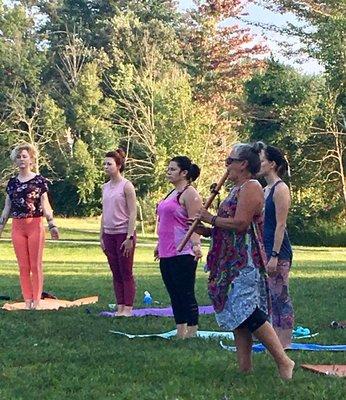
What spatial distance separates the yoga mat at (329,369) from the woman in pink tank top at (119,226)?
10.5ft

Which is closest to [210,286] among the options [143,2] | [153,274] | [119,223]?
[119,223]

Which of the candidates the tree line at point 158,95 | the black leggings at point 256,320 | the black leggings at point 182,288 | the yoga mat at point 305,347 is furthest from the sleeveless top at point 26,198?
the tree line at point 158,95

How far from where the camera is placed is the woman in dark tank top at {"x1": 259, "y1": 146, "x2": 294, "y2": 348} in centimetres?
643

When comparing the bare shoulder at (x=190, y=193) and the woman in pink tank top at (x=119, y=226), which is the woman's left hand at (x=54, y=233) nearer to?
the woman in pink tank top at (x=119, y=226)

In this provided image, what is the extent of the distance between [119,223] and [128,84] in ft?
104

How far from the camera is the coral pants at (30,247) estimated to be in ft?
30.0

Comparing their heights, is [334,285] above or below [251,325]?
below

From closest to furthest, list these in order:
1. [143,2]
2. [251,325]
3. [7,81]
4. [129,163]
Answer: [251,325] → [129,163] → [7,81] → [143,2]

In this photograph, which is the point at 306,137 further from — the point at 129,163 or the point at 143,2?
the point at 143,2

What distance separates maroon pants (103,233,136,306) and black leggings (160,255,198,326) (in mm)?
1354

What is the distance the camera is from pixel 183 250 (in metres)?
7.29

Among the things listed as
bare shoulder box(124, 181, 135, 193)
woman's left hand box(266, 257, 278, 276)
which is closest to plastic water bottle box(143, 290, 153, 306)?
bare shoulder box(124, 181, 135, 193)

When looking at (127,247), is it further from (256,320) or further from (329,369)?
(256,320)

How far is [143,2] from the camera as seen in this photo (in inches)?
2040
